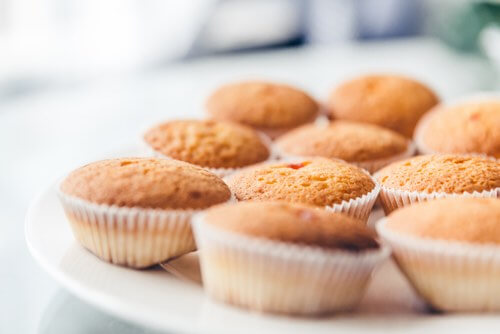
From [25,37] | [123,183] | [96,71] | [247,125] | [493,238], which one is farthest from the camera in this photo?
[96,71]

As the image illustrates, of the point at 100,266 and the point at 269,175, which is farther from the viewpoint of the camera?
the point at 269,175

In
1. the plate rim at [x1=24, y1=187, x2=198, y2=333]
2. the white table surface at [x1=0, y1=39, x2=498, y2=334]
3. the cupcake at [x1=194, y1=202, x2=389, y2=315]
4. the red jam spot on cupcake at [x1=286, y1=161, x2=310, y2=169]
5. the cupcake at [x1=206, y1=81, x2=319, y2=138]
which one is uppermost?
the cupcake at [x1=194, y1=202, x2=389, y2=315]

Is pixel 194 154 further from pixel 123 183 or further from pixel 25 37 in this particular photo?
pixel 25 37

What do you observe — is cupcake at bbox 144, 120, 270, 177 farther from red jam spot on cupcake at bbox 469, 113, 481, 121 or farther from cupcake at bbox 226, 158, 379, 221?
red jam spot on cupcake at bbox 469, 113, 481, 121

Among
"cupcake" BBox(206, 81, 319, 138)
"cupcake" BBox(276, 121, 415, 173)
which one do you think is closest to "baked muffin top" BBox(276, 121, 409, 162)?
"cupcake" BBox(276, 121, 415, 173)

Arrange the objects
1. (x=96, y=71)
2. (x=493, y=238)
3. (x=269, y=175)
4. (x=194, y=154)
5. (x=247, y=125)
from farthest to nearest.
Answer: (x=96, y=71), (x=247, y=125), (x=194, y=154), (x=269, y=175), (x=493, y=238)

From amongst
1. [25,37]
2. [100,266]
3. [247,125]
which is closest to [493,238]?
[100,266]
